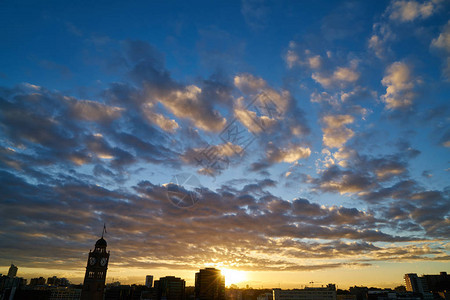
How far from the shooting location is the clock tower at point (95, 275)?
5891 inches

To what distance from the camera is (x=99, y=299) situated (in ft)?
501

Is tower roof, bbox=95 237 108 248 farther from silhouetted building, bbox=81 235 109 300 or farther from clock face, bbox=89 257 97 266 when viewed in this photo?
clock face, bbox=89 257 97 266

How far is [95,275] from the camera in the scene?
15288cm

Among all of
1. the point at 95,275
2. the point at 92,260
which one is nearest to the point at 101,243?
the point at 92,260

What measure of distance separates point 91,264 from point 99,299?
19.9 m

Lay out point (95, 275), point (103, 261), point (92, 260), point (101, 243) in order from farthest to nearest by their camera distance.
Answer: point (101, 243)
point (103, 261)
point (92, 260)
point (95, 275)

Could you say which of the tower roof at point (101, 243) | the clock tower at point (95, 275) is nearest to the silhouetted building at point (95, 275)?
the clock tower at point (95, 275)

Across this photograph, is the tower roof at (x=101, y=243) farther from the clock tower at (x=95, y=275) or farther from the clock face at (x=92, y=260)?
the clock face at (x=92, y=260)

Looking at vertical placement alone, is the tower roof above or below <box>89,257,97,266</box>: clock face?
above

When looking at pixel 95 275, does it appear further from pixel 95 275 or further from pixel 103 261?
pixel 103 261

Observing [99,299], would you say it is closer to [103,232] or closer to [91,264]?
[91,264]

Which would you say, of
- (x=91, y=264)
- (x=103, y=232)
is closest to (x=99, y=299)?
(x=91, y=264)

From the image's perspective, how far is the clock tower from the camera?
150m

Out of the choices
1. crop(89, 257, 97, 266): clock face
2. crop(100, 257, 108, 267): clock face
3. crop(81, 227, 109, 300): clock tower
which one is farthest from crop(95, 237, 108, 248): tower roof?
crop(89, 257, 97, 266): clock face
